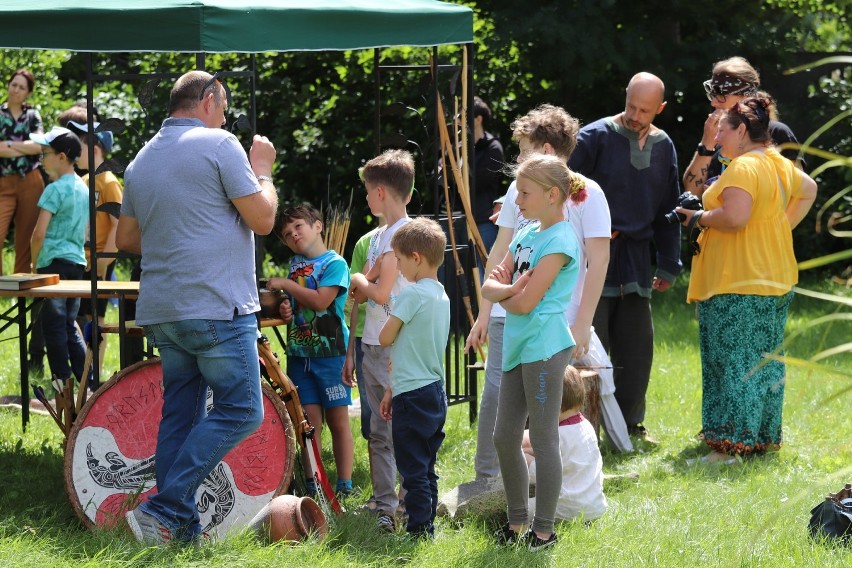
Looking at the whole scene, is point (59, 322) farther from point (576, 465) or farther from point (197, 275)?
point (576, 465)

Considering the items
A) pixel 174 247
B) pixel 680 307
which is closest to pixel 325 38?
pixel 174 247

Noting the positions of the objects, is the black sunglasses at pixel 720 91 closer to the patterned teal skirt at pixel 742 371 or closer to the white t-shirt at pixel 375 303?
the patterned teal skirt at pixel 742 371

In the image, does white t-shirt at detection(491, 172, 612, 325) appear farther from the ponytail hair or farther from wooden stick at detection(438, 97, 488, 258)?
the ponytail hair

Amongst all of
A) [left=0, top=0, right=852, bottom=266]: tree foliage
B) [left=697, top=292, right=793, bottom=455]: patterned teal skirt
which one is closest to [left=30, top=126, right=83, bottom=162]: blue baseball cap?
[left=697, top=292, right=793, bottom=455]: patterned teal skirt

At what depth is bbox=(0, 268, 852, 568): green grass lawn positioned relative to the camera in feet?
13.2

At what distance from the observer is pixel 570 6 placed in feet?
37.4

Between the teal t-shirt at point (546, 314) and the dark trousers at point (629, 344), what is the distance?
7.20 ft

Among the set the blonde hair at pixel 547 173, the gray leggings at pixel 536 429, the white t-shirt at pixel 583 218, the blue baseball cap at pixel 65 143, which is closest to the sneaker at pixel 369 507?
the gray leggings at pixel 536 429

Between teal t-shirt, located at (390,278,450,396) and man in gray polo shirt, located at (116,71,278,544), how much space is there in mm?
537

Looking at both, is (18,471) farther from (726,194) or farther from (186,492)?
(726,194)

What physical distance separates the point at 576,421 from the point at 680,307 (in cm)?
625

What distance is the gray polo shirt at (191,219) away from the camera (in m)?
3.98

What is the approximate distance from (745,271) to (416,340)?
2.19 meters

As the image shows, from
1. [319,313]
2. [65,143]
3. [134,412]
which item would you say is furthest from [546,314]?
[65,143]
